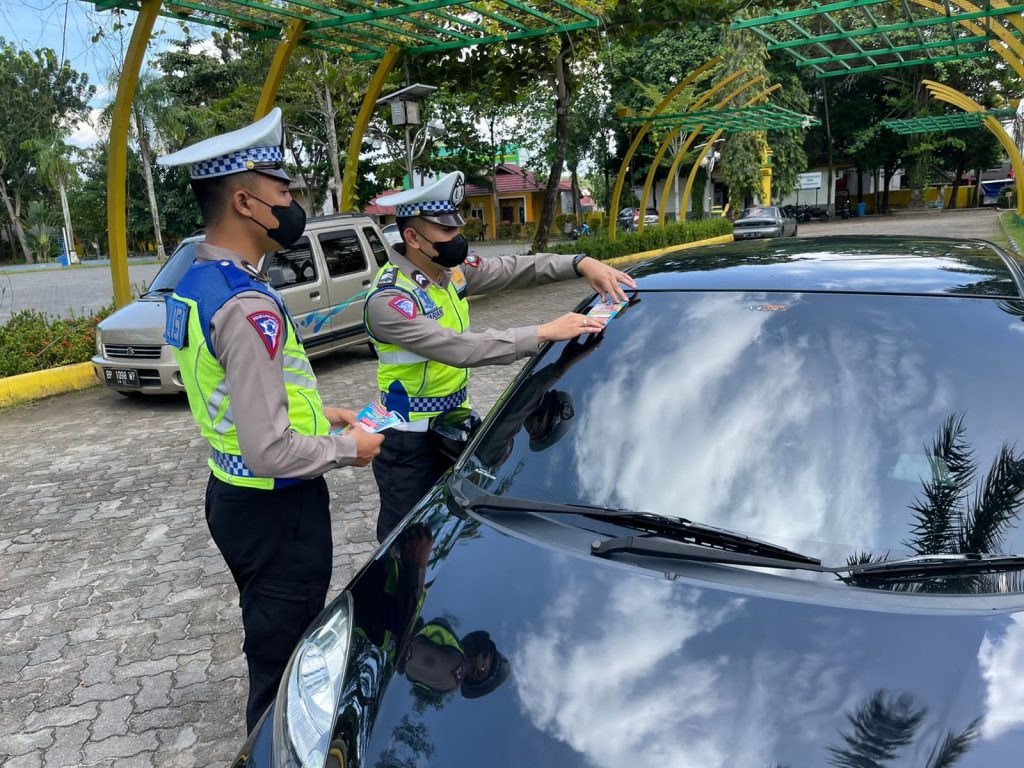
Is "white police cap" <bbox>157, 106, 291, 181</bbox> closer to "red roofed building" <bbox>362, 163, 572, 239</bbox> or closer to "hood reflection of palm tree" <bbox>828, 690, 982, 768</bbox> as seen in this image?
"hood reflection of palm tree" <bbox>828, 690, 982, 768</bbox>

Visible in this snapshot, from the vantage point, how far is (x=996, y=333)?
2141mm

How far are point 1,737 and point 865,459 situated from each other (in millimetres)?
3116

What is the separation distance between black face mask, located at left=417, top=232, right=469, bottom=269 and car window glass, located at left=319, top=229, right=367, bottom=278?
245 inches

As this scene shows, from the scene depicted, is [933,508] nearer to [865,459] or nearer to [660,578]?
[865,459]

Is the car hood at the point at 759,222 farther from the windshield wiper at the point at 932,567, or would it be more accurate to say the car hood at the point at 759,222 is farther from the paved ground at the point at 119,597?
the windshield wiper at the point at 932,567

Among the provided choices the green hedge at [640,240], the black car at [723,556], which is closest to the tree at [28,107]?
the black car at [723,556]

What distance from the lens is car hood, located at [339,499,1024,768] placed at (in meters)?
1.32

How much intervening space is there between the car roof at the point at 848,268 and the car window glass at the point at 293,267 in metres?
5.92

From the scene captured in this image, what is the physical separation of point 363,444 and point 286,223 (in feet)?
2.14

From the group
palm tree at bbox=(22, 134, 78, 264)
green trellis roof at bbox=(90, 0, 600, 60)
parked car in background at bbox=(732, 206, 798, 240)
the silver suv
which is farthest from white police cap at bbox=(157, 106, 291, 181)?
palm tree at bbox=(22, 134, 78, 264)

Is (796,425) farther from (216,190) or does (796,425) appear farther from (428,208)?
(216,190)

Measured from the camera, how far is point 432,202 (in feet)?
9.36

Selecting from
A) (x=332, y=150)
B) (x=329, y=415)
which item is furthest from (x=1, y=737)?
(x=332, y=150)

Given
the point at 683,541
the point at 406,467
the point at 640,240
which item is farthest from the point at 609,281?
the point at 640,240
